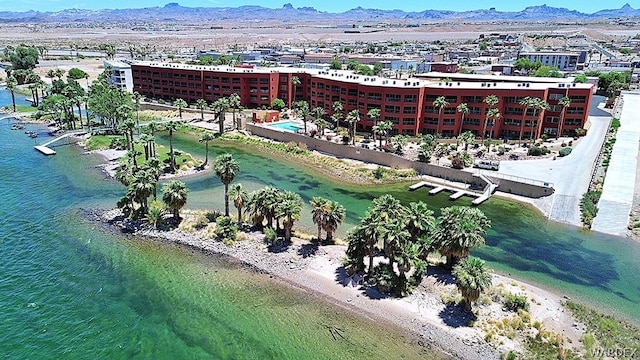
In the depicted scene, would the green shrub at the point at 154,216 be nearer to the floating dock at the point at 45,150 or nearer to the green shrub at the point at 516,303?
the green shrub at the point at 516,303

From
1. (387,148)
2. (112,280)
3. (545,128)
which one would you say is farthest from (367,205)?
(545,128)

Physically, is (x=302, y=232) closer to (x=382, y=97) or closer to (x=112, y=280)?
(x=112, y=280)

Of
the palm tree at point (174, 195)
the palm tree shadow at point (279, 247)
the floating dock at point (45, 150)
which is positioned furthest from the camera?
the floating dock at point (45, 150)

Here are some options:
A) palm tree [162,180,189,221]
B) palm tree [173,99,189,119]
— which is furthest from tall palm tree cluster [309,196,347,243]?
palm tree [173,99,189,119]

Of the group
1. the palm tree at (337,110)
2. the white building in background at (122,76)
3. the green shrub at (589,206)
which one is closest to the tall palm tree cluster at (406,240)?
the green shrub at (589,206)

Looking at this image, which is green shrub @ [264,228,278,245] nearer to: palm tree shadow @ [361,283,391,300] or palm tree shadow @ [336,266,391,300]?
palm tree shadow @ [336,266,391,300]

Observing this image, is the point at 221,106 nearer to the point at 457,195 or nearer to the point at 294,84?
the point at 294,84
